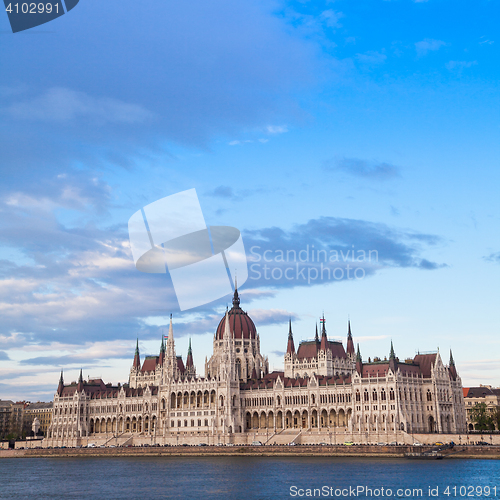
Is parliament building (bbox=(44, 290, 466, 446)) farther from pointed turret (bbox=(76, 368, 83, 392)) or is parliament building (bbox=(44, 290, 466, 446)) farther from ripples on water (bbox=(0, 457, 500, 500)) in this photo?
ripples on water (bbox=(0, 457, 500, 500))

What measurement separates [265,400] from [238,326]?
87.6 ft

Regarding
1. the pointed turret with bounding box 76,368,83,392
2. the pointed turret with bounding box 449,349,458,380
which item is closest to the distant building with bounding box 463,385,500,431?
the pointed turret with bounding box 449,349,458,380

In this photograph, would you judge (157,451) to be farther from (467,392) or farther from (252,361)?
(467,392)

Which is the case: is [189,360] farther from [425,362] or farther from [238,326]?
[425,362]

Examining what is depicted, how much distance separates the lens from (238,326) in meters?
182

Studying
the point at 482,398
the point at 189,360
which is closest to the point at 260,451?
the point at 189,360

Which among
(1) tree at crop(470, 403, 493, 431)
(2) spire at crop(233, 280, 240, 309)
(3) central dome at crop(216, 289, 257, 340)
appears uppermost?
(2) spire at crop(233, 280, 240, 309)

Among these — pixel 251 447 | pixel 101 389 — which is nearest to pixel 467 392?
A: pixel 251 447

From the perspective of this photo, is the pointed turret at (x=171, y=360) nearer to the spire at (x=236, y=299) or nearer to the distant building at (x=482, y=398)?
the spire at (x=236, y=299)

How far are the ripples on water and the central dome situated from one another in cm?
5769

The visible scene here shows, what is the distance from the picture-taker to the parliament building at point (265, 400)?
139875 millimetres

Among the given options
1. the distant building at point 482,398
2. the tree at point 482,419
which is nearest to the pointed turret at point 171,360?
the tree at point 482,419

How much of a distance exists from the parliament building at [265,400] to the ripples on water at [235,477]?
23.7 metres

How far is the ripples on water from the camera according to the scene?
8050 centimetres
